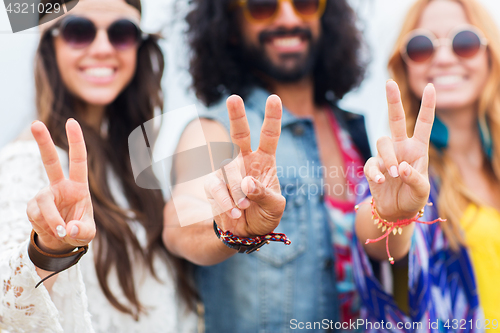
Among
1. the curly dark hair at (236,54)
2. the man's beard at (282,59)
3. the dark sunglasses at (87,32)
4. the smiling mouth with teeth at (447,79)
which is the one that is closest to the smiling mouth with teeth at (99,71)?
the dark sunglasses at (87,32)

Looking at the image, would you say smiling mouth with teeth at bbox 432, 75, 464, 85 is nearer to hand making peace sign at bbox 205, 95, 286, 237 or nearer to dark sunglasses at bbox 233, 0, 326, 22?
dark sunglasses at bbox 233, 0, 326, 22

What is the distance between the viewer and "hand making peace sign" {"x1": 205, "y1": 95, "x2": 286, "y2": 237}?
1.12 meters

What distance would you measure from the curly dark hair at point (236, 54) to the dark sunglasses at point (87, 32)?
0.56m

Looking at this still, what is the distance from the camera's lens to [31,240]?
120cm

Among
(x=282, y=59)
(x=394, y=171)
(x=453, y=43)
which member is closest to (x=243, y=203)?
(x=394, y=171)

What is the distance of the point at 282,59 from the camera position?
2189mm

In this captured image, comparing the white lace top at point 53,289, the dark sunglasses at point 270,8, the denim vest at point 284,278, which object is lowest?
the denim vest at point 284,278

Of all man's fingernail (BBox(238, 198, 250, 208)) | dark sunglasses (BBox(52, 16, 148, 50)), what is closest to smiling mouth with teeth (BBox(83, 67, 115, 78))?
dark sunglasses (BBox(52, 16, 148, 50))

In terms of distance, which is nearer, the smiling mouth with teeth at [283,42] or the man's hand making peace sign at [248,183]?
the man's hand making peace sign at [248,183]

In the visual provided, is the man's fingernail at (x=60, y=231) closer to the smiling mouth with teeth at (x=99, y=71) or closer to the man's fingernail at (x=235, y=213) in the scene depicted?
the man's fingernail at (x=235, y=213)

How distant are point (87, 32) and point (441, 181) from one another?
1.86 meters

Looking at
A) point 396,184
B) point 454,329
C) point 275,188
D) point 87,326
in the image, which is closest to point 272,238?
point 275,188

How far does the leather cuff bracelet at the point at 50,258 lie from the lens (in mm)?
1184

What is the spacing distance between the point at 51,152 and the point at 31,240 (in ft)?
0.96
